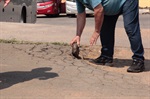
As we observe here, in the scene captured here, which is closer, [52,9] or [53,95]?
[53,95]

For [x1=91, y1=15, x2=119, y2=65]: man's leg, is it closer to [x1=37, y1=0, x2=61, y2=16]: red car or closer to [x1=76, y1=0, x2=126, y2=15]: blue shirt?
[x1=76, y1=0, x2=126, y2=15]: blue shirt

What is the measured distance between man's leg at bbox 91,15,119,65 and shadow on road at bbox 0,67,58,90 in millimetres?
1168

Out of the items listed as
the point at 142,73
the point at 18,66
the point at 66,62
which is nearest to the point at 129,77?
the point at 142,73

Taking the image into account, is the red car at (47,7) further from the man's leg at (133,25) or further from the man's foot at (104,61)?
the man's leg at (133,25)

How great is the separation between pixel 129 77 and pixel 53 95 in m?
1.58

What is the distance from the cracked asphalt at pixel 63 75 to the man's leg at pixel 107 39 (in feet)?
0.64

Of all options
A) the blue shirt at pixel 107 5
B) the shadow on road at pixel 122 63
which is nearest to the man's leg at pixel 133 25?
the blue shirt at pixel 107 5

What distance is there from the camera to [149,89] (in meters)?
A: 5.33

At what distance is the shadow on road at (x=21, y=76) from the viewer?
5504 mm

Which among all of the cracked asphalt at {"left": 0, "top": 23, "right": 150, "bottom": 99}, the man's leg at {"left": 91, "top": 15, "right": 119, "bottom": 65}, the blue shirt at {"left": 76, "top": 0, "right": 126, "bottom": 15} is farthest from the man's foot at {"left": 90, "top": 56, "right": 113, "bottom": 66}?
the blue shirt at {"left": 76, "top": 0, "right": 126, "bottom": 15}

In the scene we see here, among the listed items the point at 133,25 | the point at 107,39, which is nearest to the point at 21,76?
the point at 107,39

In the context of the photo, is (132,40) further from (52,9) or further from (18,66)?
(52,9)

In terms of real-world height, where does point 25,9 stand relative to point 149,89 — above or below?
above

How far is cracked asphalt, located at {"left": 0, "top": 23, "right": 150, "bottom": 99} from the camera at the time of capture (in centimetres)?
503
